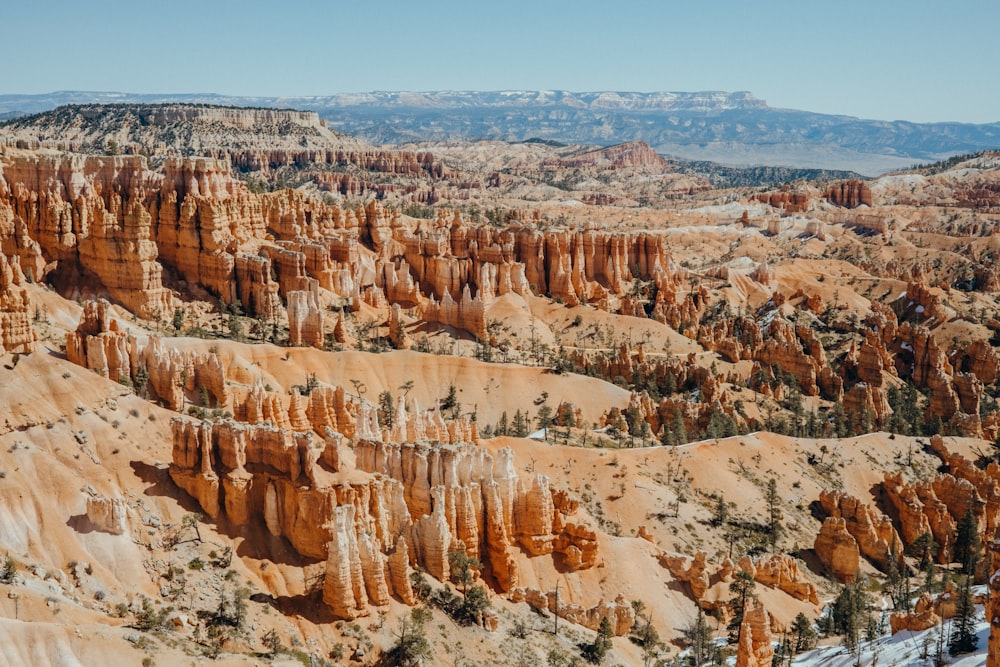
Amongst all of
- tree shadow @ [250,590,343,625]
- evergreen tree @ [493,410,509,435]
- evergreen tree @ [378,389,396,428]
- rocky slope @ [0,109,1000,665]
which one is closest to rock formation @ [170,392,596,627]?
rocky slope @ [0,109,1000,665]

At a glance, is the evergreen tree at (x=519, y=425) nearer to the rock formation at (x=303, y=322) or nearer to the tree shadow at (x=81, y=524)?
the rock formation at (x=303, y=322)

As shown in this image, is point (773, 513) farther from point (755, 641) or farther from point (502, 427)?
point (755, 641)

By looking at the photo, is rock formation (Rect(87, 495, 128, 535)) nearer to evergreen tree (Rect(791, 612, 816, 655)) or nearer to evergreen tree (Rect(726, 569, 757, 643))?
evergreen tree (Rect(726, 569, 757, 643))

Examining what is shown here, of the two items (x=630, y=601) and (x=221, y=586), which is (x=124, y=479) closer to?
(x=221, y=586)

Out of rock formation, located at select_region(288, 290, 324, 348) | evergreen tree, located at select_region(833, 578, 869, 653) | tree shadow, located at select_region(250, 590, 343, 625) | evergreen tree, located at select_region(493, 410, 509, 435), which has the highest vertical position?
rock formation, located at select_region(288, 290, 324, 348)

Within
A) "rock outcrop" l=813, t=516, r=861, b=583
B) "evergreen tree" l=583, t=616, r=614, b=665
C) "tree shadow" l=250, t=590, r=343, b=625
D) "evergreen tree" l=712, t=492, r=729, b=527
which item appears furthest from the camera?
"evergreen tree" l=712, t=492, r=729, b=527

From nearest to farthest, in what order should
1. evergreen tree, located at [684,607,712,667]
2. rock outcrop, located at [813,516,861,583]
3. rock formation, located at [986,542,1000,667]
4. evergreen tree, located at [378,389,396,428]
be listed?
rock formation, located at [986,542,1000,667], evergreen tree, located at [684,607,712,667], rock outcrop, located at [813,516,861,583], evergreen tree, located at [378,389,396,428]

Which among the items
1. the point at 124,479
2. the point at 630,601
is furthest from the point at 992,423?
the point at 124,479

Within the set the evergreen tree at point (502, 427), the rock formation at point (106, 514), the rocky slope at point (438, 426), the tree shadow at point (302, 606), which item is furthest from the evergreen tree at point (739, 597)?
the rock formation at point (106, 514)
